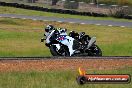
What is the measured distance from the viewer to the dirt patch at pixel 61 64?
14157 mm

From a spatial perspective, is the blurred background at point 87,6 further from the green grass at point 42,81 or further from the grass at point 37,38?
the green grass at point 42,81

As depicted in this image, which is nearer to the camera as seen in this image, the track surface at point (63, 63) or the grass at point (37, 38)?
the track surface at point (63, 63)

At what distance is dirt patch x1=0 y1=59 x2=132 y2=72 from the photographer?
14.2m

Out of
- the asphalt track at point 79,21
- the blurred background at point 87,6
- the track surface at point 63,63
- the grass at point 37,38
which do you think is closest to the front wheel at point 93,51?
the track surface at point 63,63

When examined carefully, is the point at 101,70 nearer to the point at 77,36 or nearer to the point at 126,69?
the point at 126,69

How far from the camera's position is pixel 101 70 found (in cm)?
1377

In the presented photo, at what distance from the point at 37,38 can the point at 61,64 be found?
1232 centimetres

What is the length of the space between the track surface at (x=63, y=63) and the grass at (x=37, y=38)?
4.49 m

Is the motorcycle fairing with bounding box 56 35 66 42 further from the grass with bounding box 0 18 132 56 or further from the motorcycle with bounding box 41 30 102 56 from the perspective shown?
the grass with bounding box 0 18 132 56

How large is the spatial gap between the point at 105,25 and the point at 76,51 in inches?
697

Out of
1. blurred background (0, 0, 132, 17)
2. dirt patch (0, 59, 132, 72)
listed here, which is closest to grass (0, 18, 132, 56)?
dirt patch (0, 59, 132, 72)

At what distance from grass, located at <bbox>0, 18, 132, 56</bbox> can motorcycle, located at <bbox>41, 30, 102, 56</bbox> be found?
316 centimetres

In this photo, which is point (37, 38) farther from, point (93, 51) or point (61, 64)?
point (61, 64)

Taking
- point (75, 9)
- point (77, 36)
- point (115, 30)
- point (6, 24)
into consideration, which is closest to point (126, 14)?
point (75, 9)
